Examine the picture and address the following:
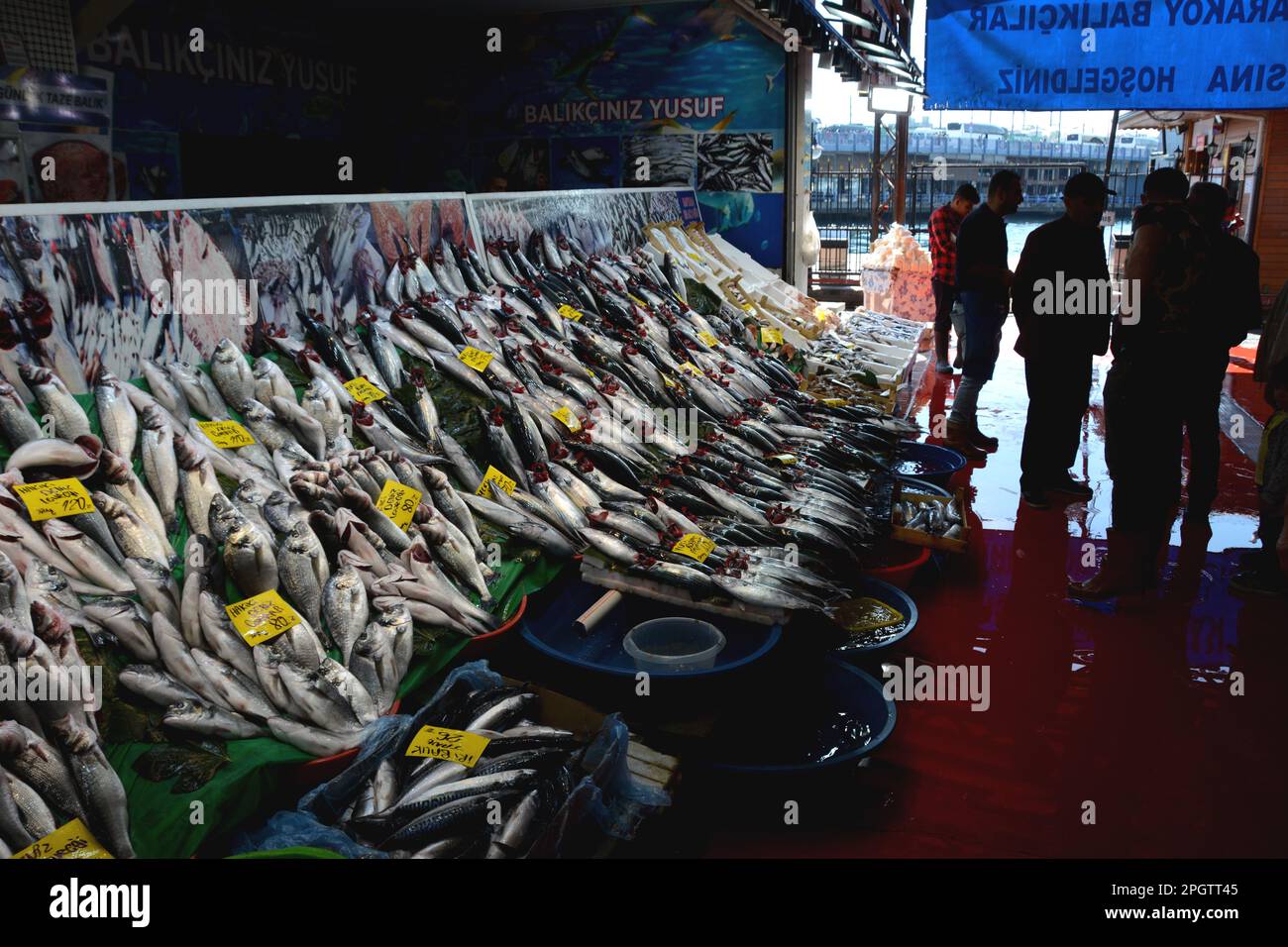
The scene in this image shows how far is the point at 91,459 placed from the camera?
284 cm

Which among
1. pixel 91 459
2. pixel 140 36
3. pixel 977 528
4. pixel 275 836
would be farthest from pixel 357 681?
pixel 140 36

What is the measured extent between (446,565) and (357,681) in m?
0.75

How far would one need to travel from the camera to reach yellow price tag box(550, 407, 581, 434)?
15.1 ft

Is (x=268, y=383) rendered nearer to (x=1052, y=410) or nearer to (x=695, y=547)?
(x=695, y=547)

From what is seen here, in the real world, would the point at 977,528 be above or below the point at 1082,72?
below

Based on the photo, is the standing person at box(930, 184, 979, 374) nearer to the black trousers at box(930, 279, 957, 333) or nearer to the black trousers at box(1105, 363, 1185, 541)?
the black trousers at box(930, 279, 957, 333)

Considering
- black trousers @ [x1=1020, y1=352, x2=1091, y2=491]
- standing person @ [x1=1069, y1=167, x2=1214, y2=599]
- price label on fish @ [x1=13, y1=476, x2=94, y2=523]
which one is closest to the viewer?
price label on fish @ [x1=13, y1=476, x2=94, y2=523]

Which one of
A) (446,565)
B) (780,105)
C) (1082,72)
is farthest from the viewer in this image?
(780,105)

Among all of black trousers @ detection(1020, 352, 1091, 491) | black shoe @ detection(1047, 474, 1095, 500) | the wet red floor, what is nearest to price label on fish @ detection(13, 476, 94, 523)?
the wet red floor

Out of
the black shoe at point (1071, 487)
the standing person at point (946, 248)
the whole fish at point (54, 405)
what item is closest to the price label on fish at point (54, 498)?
the whole fish at point (54, 405)

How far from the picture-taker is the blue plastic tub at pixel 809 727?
124 inches

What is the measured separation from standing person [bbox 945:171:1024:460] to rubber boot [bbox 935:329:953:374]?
3358mm
